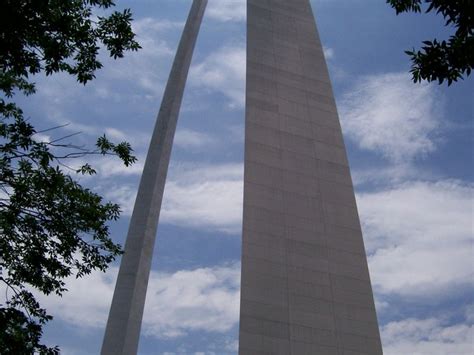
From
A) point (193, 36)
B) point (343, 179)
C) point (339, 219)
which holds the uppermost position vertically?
point (193, 36)

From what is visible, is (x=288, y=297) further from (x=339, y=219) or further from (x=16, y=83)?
(x=16, y=83)

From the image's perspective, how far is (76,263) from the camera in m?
9.16

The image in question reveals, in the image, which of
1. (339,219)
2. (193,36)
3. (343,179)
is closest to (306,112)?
(343,179)

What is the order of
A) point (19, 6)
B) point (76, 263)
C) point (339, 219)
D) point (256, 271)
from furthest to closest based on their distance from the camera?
point (339, 219) → point (256, 271) → point (76, 263) → point (19, 6)

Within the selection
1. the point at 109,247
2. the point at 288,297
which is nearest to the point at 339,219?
the point at 288,297

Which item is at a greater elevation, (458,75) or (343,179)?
(343,179)

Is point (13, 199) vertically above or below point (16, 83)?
below

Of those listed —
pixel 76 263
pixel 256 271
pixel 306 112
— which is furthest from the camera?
pixel 306 112

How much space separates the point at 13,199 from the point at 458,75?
6492 millimetres

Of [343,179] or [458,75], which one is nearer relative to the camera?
[458,75]

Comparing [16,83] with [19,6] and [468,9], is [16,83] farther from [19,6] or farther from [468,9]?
[468,9]

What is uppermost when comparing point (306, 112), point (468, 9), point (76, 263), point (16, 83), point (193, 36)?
point (193, 36)

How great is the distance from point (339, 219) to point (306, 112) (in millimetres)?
5266

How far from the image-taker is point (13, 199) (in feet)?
27.3
